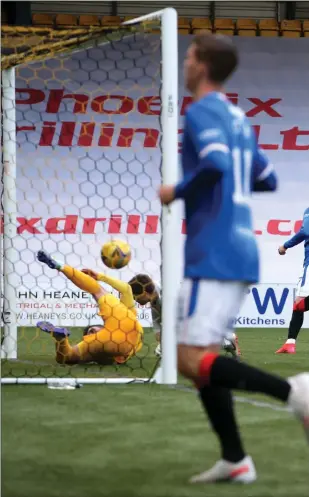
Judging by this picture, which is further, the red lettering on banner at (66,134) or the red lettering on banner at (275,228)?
the red lettering on banner at (275,228)

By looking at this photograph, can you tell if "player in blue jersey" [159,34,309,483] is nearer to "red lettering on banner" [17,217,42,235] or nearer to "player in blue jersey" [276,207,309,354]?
"player in blue jersey" [276,207,309,354]

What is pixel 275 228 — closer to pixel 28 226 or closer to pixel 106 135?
pixel 106 135

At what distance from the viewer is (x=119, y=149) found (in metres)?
16.3

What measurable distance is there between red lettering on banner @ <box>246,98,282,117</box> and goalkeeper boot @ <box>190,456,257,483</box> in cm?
1358

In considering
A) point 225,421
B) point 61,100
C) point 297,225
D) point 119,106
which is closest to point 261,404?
point 225,421

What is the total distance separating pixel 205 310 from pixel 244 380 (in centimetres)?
26

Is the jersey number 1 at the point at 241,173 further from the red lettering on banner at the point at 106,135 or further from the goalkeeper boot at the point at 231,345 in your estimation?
the red lettering on banner at the point at 106,135

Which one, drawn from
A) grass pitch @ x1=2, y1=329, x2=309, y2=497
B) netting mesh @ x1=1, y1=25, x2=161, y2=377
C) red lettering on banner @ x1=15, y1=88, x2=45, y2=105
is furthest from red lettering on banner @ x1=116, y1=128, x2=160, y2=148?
grass pitch @ x1=2, y1=329, x2=309, y2=497

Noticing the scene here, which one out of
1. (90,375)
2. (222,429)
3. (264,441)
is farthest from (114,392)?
(222,429)

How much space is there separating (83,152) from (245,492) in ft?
43.4

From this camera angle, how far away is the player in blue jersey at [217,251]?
3.30m

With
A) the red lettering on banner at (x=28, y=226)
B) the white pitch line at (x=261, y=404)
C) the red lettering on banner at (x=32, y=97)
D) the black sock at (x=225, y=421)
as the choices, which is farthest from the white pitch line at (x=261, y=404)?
the red lettering on banner at (x=32, y=97)

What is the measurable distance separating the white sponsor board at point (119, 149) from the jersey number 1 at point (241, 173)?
11.7m

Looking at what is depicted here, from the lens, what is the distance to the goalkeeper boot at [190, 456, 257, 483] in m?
3.42
